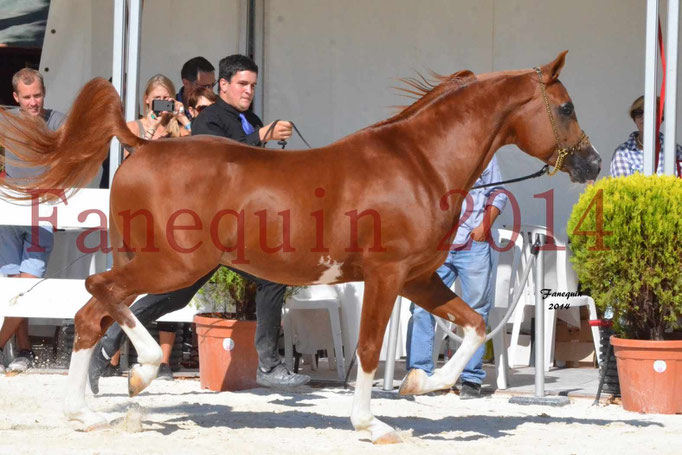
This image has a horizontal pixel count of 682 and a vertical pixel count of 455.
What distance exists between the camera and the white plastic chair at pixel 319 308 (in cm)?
799

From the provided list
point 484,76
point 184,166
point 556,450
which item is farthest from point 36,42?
point 556,450

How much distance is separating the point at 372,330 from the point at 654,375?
2178mm

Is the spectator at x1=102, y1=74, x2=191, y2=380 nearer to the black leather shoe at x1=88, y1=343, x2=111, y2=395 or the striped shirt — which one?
the black leather shoe at x1=88, y1=343, x2=111, y2=395

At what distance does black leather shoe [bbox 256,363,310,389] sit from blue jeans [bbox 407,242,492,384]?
0.99 metres

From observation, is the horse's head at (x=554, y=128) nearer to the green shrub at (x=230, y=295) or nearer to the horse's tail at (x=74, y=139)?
the horse's tail at (x=74, y=139)

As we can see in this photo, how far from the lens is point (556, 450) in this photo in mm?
5348

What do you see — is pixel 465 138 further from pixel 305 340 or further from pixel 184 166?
pixel 305 340

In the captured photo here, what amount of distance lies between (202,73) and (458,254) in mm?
2709

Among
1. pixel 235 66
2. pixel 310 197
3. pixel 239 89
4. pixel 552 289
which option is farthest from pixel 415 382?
pixel 552 289

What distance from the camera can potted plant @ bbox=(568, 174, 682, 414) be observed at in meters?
6.49

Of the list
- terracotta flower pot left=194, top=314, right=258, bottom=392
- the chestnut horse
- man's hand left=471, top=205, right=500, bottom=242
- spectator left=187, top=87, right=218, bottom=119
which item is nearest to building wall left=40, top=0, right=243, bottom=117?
spectator left=187, top=87, right=218, bottom=119

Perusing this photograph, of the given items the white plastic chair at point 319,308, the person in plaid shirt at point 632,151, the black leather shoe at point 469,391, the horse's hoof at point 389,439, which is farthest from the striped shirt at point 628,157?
the horse's hoof at point 389,439

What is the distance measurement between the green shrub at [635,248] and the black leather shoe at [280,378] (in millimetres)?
2037

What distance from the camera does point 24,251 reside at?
828cm
